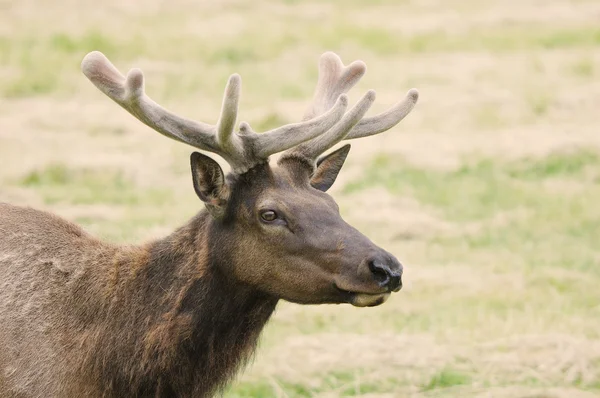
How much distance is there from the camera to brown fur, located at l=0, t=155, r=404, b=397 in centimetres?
568

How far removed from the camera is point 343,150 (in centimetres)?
631

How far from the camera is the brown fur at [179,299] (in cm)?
568

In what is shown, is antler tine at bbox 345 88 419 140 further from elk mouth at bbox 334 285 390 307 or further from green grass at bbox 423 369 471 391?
green grass at bbox 423 369 471 391

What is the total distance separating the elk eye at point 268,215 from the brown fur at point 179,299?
0.04m

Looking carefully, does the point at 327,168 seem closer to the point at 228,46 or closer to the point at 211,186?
the point at 211,186

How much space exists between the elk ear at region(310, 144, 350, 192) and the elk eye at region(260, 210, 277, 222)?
2.07ft

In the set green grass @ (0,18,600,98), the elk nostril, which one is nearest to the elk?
the elk nostril

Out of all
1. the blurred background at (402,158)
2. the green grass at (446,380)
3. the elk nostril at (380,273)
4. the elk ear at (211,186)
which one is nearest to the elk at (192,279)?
the elk ear at (211,186)

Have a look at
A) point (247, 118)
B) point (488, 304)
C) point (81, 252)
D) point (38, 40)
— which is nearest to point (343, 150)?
point (81, 252)

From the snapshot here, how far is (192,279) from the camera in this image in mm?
5859

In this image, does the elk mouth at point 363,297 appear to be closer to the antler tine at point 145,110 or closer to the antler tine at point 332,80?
the antler tine at point 145,110

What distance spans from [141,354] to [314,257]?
989 millimetres

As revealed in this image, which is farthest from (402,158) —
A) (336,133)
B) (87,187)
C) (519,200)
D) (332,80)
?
(336,133)

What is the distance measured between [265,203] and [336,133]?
1.80 feet
